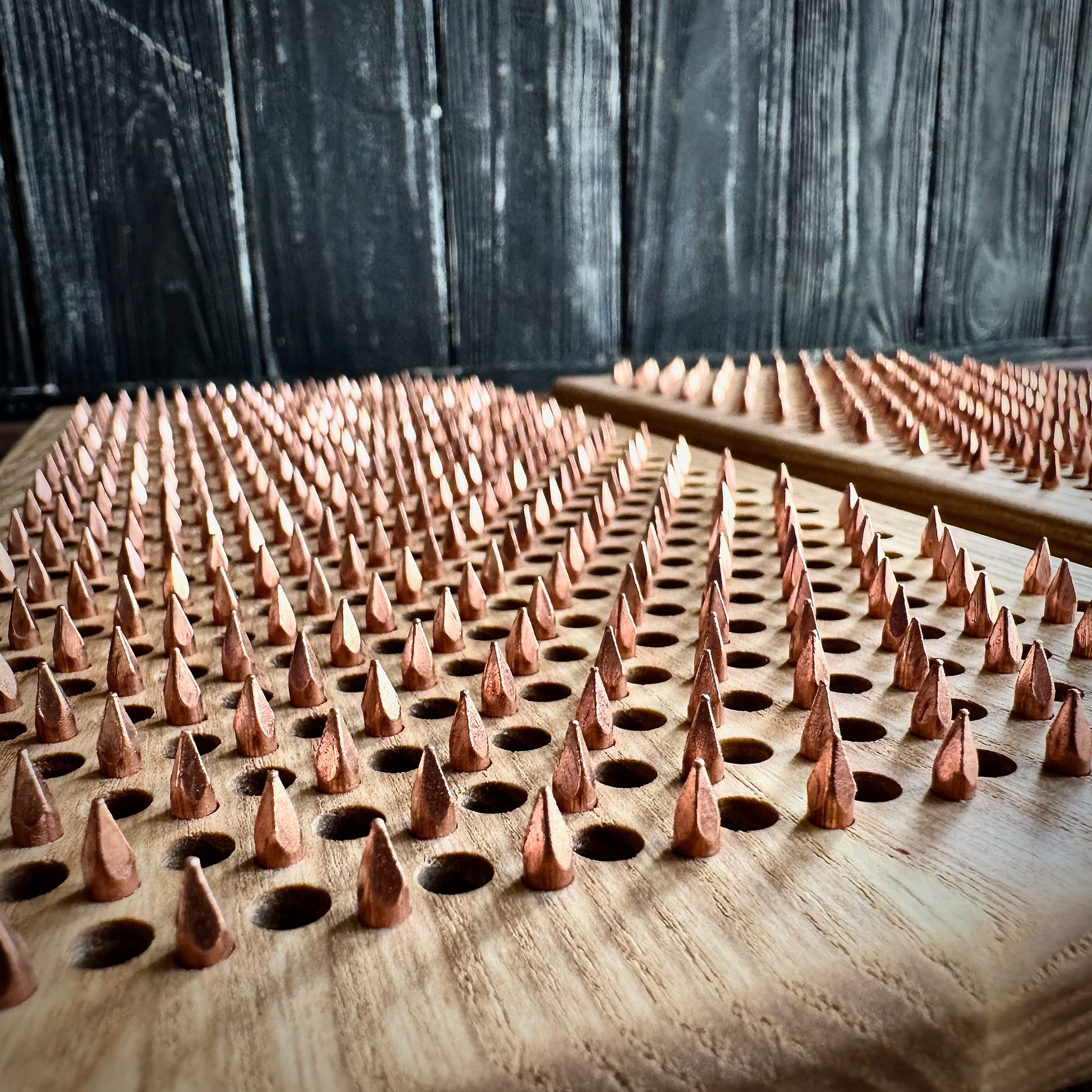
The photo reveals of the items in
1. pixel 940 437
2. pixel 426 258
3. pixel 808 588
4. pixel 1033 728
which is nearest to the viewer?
pixel 1033 728

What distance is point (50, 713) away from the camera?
57 cm

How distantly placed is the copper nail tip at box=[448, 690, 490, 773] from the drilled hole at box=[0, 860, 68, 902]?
19cm

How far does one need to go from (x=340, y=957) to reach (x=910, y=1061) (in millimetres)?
209

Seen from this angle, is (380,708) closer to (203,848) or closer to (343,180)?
(203,848)

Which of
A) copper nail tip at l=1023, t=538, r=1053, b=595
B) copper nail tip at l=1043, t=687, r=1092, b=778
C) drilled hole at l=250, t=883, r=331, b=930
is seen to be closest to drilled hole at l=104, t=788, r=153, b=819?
drilled hole at l=250, t=883, r=331, b=930

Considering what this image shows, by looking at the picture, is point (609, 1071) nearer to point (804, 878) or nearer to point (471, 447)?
point (804, 878)

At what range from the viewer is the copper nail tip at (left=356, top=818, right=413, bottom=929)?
15.8 inches

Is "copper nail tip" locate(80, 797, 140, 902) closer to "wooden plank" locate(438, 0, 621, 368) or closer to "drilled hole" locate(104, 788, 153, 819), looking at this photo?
"drilled hole" locate(104, 788, 153, 819)

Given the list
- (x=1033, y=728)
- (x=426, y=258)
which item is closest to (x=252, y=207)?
(x=426, y=258)

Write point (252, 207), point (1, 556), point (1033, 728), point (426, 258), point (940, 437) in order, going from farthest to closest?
point (426, 258) → point (252, 207) → point (940, 437) → point (1, 556) → point (1033, 728)

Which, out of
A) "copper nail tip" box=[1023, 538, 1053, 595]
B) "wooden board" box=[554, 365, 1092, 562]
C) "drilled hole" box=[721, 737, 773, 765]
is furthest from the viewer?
"wooden board" box=[554, 365, 1092, 562]

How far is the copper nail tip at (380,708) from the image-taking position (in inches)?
22.5

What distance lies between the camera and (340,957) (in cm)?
39

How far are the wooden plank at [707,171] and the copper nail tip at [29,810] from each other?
6.71 feet
